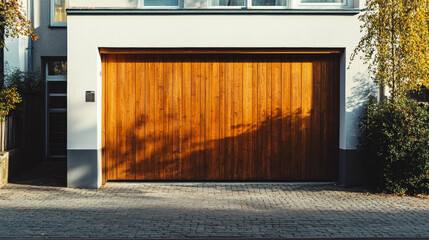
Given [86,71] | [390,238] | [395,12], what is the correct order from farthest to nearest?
[86,71] → [395,12] → [390,238]

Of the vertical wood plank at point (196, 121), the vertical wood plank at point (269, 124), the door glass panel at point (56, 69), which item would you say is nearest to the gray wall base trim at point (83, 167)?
the vertical wood plank at point (196, 121)

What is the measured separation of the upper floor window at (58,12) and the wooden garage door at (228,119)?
4.44m

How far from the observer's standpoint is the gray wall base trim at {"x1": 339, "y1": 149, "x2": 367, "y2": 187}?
30.5 ft

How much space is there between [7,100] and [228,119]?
16.0 feet

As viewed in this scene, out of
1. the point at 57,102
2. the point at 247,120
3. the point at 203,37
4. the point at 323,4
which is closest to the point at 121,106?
the point at 203,37

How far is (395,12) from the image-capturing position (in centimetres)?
852

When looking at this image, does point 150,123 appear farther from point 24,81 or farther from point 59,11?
point 59,11

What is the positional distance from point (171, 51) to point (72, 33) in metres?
2.16

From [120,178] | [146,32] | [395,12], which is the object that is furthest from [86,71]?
[395,12]

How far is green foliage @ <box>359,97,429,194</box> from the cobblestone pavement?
45 centimetres

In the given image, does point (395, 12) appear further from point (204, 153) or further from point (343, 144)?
point (204, 153)

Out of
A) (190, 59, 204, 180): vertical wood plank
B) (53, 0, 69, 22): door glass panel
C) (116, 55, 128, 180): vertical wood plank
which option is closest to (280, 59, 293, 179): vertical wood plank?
(190, 59, 204, 180): vertical wood plank

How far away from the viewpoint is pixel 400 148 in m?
8.41

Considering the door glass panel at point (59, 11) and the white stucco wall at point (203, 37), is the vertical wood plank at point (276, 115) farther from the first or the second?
the door glass panel at point (59, 11)
